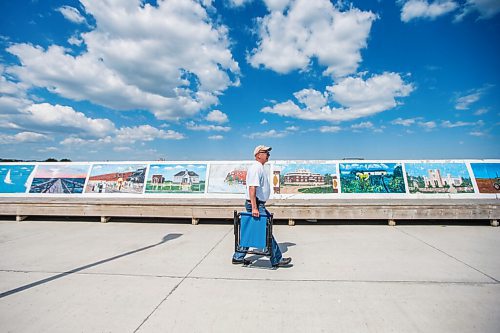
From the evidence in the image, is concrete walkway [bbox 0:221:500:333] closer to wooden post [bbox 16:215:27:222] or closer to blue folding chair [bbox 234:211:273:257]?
blue folding chair [bbox 234:211:273:257]

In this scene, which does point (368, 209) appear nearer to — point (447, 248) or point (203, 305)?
point (447, 248)

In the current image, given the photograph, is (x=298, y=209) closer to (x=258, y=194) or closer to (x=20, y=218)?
(x=258, y=194)

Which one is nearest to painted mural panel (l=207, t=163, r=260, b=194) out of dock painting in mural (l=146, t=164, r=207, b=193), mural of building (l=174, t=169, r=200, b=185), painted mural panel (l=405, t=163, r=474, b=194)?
dock painting in mural (l=146, t=164, r=207, b=193)

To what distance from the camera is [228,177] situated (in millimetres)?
8469

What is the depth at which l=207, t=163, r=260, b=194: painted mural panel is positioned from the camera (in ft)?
27.1

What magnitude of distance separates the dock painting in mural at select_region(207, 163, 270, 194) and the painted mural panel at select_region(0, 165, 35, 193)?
22.1ft

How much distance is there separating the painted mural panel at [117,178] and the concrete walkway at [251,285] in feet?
10.7

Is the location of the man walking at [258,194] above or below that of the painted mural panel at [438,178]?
below

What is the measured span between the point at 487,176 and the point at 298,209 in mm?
6409

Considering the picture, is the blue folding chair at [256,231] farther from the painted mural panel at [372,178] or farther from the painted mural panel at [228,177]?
the painted mural panel at [372,178]

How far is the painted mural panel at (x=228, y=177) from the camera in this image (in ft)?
27.1

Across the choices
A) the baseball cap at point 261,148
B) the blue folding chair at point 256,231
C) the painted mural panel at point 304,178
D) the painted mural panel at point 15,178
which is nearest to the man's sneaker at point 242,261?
the blue folding chair at point 256,231

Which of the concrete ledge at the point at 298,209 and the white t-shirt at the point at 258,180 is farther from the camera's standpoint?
the concrete ledge at the point at 298,209

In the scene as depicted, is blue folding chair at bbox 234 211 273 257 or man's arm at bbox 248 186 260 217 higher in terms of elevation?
man's arm at bbox 248 186 260 217
